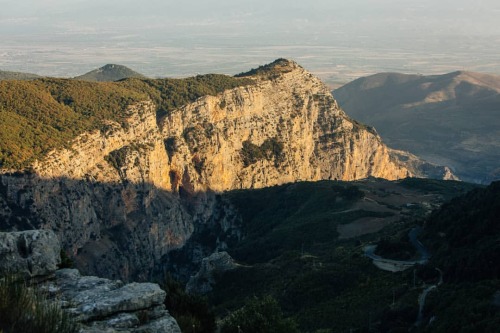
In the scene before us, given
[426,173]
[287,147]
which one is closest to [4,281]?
[287,147]

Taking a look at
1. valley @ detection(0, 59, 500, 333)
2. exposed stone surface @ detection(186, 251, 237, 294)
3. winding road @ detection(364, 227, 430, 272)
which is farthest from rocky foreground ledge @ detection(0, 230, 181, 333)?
exposed stone surface @ detection(186, 251, 237, 294)

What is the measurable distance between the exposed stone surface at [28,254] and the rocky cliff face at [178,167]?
59.4 metres

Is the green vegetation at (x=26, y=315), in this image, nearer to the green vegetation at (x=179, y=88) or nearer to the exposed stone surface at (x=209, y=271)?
the exposed stone surface at (x=209, y=271)

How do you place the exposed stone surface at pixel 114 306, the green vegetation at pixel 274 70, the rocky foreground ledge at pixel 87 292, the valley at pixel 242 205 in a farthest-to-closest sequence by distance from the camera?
the green vegetation at pixel 274 70 → the valley at pixel 242 205 → the rocky foreground ledge at pixel 87 292 → the exposed stone surface at pixel 114 306

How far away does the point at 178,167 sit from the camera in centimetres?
10981

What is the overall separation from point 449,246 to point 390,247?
6578 mm

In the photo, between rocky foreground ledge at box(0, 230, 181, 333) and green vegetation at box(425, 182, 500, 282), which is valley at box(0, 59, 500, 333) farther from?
rocky foreground ledge at box(0, 230, 181, 333)

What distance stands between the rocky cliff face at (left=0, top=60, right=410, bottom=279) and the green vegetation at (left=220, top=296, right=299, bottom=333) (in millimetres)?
54819

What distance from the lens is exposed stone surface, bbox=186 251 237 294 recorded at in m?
67.0

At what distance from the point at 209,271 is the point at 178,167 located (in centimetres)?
4338

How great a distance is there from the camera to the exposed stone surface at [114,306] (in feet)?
61.0

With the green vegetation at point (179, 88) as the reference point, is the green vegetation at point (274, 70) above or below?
above

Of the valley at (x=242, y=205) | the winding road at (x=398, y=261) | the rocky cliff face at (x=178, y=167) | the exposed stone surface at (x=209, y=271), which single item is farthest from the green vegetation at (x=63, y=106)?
the winding road at (x=398, y=261)

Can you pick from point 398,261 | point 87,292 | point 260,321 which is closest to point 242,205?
point 398,261
